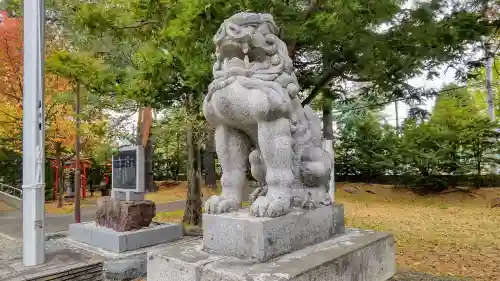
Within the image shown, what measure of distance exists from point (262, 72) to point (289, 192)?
86 centimetres

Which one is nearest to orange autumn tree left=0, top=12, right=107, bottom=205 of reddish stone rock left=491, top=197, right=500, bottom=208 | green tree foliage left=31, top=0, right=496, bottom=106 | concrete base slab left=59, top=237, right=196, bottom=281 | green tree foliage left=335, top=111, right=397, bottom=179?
concrete base slab left=59, top=237, right=196, bottom=281

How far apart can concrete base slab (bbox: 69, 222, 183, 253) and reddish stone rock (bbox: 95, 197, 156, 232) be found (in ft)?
0.33

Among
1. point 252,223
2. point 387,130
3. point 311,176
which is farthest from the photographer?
point 387,130

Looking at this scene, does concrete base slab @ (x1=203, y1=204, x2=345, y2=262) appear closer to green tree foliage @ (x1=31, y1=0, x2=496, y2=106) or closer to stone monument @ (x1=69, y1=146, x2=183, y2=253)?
green tree foliage @ (x1=31, y1=0, x2=496, y2=106)

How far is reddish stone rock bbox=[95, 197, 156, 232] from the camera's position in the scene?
18.6 feet

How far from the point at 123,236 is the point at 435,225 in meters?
6.84

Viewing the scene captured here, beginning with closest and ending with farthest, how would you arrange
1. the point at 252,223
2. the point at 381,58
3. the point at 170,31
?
1. the point at 252,223
2. the point at 170,31
3. the point at 381,58

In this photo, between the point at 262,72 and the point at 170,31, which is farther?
the point at 170,31

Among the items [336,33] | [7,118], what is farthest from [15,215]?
[336,33]

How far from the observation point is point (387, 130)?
14.4 meters

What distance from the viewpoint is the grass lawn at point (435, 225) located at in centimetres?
518

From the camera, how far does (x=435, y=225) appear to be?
8289mm

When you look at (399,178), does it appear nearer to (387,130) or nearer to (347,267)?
Answer: (387,130)

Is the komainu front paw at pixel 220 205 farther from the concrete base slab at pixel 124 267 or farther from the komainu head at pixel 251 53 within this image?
the concrete base slab at pixel 124 267
